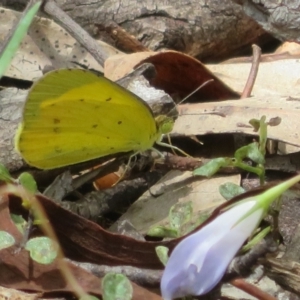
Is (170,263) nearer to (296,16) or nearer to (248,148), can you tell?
(248,148)

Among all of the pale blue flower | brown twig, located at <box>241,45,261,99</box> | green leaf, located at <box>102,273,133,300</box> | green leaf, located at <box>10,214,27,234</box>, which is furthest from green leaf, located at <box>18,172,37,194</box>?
brown twig, located at <box>241,45,261,99</box>

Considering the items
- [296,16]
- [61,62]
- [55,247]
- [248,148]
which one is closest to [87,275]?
[55,247]

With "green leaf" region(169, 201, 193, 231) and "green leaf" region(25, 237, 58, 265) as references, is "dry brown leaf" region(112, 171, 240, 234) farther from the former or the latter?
"green leaf" region(25, 237, 58, 265)

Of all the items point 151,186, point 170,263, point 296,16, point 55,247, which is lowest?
point 151,186

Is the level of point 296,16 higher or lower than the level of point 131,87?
higher

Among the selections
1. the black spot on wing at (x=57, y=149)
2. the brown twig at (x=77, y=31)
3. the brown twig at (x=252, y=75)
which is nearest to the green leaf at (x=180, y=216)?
the black spot on wing at (x=57, y=149)

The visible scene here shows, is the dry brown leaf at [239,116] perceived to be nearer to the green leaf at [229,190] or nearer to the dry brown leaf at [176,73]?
the dry brown leaf at [176,73]

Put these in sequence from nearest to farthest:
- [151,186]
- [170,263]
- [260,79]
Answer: [170,263]
[151,186]
[260,79]
